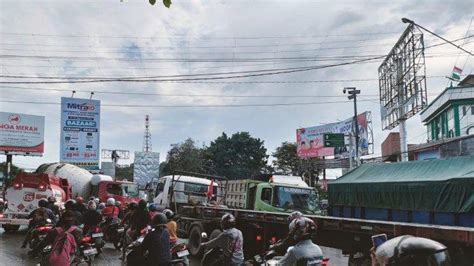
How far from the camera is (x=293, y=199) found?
1551 cm

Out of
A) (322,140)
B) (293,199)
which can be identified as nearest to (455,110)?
(322,140)

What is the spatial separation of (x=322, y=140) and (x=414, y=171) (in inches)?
1352

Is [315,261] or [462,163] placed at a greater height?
[462,163]

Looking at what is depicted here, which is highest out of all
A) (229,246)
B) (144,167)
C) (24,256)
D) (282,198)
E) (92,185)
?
(144,167)

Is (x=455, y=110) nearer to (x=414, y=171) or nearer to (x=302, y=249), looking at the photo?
(x=414, y=171)

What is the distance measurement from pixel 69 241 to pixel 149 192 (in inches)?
614

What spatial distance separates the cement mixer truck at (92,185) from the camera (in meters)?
26.3

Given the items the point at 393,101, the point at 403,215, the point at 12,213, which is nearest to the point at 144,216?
the point at 403,215

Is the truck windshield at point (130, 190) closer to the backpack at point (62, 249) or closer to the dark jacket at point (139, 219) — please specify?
the dark jacket at point (139, 219)

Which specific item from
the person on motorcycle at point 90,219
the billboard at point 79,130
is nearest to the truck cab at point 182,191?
the person on motorcycle at point 90,219

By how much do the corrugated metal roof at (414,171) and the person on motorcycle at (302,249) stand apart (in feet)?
25.7

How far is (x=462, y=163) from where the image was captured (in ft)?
41.0

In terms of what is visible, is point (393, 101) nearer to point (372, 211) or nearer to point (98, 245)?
point (372, 211)

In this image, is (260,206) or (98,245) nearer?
(98,245)
